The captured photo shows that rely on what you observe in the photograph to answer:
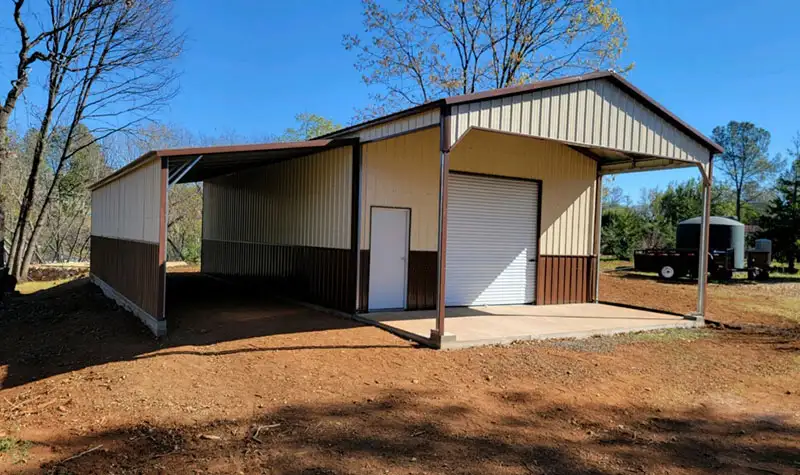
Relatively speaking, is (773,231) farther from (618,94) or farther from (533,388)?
(533,388)

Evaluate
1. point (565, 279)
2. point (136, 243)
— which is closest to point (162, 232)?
point (136, 243)

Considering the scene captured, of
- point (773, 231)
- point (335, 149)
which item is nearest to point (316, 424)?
point (335, 149)

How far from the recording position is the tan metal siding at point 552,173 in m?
10.0

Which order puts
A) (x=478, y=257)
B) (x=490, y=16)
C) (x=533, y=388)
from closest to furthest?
(x=533, y=388)
(x=478, y=257)
(x=490, y=16)

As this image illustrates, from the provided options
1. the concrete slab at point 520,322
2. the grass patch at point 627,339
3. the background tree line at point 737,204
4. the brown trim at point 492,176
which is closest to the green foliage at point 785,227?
the background tree line at point 737,204

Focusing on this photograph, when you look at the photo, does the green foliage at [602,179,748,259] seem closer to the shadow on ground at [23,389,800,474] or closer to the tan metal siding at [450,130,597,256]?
the tan metal siding at [450,130,597,256]

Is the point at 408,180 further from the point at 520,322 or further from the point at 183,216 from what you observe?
the point at 183,216

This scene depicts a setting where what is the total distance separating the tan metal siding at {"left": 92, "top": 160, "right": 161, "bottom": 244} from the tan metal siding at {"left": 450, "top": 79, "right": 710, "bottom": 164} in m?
4.45

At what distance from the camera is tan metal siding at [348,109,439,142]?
6.79 m

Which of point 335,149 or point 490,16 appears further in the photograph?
point 490,16

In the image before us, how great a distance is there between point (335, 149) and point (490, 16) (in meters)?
13.9

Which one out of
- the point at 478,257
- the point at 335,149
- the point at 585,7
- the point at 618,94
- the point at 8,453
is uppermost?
the point at 585,7

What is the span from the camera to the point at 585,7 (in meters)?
18.7

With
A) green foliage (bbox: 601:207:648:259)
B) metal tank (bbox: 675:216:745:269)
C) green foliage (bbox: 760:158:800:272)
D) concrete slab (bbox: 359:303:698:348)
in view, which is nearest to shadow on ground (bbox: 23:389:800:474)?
concrete slab (bbox: 359:303:698:348)
